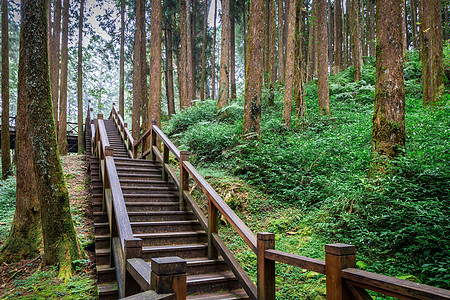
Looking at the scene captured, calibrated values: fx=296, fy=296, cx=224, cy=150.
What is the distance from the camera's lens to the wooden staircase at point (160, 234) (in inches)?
165

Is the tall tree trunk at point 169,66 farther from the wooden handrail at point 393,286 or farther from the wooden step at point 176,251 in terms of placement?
the wooden handrail at point 393,286

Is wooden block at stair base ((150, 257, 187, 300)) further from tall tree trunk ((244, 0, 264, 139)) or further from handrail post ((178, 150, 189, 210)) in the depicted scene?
tall tree trunk ((244, 0, 264, 139))

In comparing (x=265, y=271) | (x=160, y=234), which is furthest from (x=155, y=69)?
(x=265, y=271)

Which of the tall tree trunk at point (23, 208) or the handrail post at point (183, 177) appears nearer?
the tall tree trunk at point (23, 208)

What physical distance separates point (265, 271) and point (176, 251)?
1.79m

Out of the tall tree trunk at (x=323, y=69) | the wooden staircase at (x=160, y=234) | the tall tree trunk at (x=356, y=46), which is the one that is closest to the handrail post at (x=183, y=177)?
the wooden staircase at (x=160, y=234)

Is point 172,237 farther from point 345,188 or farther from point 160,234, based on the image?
point 345,188

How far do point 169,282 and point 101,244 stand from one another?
152 inches

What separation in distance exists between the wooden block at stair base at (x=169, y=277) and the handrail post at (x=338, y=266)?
1.31 metres

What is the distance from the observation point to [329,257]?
2520mm

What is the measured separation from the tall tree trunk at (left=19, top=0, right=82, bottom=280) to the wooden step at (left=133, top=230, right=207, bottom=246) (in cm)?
119

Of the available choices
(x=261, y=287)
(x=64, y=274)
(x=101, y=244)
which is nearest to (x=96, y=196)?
(x=101, y=244)

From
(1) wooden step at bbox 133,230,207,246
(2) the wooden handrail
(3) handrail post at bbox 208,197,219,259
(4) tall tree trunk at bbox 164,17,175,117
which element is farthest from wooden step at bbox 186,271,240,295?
(4) tall tree trunk at bbox 164,17,175,117

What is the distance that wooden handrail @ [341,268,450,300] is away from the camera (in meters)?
1.74
